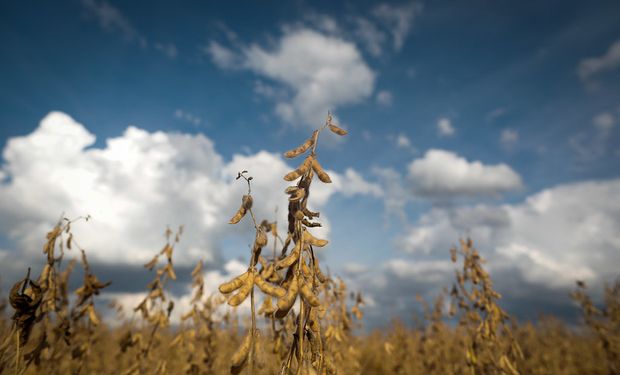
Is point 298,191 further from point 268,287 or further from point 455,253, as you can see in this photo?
point 455,253

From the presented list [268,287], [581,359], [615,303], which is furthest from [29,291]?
[581,359]

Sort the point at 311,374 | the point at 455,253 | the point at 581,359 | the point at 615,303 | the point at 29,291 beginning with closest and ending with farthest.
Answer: the point at 311,374 → the point at 29,291 → the point at 455,253 → the point at 615,303 → the point at 581,359

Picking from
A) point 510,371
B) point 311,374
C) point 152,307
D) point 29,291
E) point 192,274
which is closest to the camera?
point 311,374

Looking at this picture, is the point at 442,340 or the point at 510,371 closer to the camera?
the point at 510,371

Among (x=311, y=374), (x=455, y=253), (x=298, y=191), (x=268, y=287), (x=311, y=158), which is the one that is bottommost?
(x=311, y=374)

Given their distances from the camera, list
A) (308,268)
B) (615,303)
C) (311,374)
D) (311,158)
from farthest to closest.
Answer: (615,303)
(311,158)
(308,268)
(311,374)

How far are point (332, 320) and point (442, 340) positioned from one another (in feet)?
20.0

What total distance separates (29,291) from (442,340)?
9041 millimetres

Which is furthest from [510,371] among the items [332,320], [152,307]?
[152,307]

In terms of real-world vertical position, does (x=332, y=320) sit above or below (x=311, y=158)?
below

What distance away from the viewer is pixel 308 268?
132cm

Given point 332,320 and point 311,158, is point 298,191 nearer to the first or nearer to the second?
point 311,158

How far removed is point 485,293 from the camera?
14.0ft

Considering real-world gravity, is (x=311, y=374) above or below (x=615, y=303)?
below
